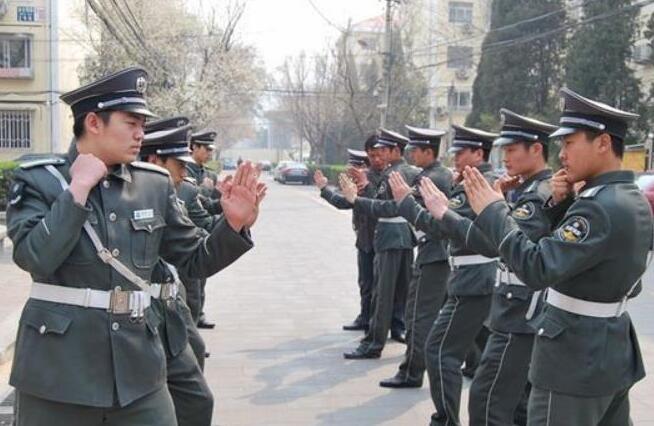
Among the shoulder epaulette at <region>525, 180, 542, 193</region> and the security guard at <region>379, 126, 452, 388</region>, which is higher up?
the shoulder epaulette at <region>525, 180, 542, 193</region>

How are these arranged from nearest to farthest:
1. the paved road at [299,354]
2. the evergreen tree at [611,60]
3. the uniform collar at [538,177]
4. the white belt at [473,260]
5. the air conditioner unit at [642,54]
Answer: the uniform collar at [538,177], the white belt at [473,260], the paved road at [299,354], the evergreen tree at [611,60], the air conditioner unit at [642,54]

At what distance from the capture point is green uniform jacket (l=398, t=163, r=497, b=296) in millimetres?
4770

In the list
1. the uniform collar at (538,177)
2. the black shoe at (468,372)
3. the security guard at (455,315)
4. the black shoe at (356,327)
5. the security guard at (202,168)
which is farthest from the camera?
the black shoe at (356,327)

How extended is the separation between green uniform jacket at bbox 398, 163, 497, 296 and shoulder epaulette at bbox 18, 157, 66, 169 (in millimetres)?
2407

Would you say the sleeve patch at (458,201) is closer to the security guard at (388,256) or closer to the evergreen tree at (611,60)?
the security guard at (388,256)

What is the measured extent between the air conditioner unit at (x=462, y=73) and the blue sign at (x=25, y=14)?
101ft

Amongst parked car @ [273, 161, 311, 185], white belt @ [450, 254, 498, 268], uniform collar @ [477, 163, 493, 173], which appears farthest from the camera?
parked car @ [273, 161, 311, 185]

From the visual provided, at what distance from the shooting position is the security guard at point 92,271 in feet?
8.93

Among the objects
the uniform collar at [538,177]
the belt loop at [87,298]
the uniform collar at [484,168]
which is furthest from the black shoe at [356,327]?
the belt loop at [87,298]

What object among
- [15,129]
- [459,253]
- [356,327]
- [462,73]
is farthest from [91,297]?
[462,73]

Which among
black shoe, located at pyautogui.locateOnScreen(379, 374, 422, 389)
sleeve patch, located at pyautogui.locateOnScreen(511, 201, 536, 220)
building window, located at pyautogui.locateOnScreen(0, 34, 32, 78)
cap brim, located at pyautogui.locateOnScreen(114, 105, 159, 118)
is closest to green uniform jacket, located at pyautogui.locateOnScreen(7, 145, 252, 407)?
cap brim, located at pyautogui.locateOnScreen(114, 105, 159, 118)

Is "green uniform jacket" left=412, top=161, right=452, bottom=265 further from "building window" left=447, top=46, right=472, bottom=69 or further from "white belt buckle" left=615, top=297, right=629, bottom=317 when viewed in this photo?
"building window" left=447, top=46, right=472, bottom=69

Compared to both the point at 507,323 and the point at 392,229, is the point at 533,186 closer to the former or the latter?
the point at 507,323

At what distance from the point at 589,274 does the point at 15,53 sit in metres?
34.7
